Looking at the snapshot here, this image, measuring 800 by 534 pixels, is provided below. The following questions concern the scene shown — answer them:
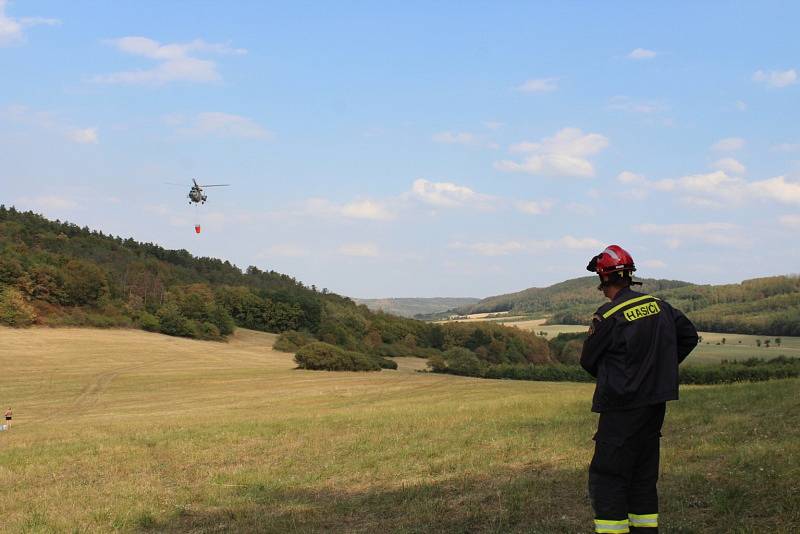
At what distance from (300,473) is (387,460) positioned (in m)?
1.78

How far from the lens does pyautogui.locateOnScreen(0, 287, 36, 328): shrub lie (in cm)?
8331

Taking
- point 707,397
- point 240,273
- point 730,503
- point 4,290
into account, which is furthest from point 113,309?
point 730,503

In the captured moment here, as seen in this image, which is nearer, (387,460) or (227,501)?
(227,501)

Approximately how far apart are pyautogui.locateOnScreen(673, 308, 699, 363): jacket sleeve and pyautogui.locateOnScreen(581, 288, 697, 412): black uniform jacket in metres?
0.13

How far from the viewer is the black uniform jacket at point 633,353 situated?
5883 mm

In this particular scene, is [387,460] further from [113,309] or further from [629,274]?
[113,309]

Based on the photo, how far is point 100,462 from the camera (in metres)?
15.6

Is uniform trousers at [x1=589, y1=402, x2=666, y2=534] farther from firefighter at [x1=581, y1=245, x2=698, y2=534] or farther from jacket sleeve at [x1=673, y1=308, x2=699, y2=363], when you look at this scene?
jacket sleeve at [x1=673, y1=308, x2=699, y2=363]

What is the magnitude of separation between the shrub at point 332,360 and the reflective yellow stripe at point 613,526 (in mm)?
70070

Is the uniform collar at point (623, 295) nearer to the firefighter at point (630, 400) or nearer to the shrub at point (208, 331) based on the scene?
the firefighter at point (630, 400)

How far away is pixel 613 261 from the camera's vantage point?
6.29 meters

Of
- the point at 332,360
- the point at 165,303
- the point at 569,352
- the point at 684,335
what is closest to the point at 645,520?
the point at 684,335

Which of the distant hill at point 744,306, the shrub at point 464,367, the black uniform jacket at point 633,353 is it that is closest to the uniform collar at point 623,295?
the black uniform jacket at point 633,353

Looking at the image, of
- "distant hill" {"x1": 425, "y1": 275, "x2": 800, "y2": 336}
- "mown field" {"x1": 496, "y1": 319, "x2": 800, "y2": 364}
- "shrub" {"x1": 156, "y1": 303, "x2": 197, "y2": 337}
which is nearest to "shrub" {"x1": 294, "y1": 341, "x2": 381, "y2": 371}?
"shrub" {"x1": 156, "y1": 303, "x2": 197, "y2": 337}
